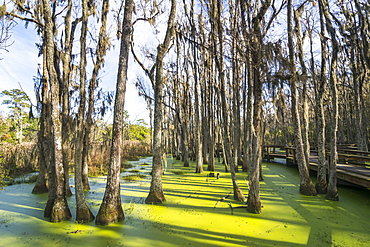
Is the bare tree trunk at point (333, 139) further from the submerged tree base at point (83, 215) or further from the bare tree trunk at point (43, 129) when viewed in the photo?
the bare tree trunk at point (43, 129)

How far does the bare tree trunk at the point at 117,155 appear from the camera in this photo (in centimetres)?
477

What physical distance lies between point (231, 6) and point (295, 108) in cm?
555

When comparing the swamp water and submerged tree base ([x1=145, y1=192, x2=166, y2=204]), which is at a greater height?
submerged tree base ([x1=145, y1=192, x2=166, y2=204])

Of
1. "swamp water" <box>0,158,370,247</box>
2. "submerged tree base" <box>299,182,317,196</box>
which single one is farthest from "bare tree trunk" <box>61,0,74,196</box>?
"submerged tree base" <box>299,182,317,196</box>

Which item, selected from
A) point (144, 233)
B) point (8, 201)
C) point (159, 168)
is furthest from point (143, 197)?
point (8, 201)

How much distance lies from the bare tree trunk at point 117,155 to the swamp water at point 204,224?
9.7 inches

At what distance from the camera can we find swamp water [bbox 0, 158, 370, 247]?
3.92 meters

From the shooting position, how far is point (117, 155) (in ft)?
16.6

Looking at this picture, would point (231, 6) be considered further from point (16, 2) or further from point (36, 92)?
point (36, 92)

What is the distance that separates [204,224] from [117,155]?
8.63ft

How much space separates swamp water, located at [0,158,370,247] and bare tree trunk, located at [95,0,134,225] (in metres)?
0.25

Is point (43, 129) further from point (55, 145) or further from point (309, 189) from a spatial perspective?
point (309, 189)

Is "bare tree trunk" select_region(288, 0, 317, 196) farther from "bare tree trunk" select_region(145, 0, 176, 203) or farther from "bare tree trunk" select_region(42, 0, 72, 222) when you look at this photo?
"bare tree trunk" select_region(42, 0, 72, 222)

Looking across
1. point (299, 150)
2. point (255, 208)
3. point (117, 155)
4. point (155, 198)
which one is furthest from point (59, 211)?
point (299, 150)
